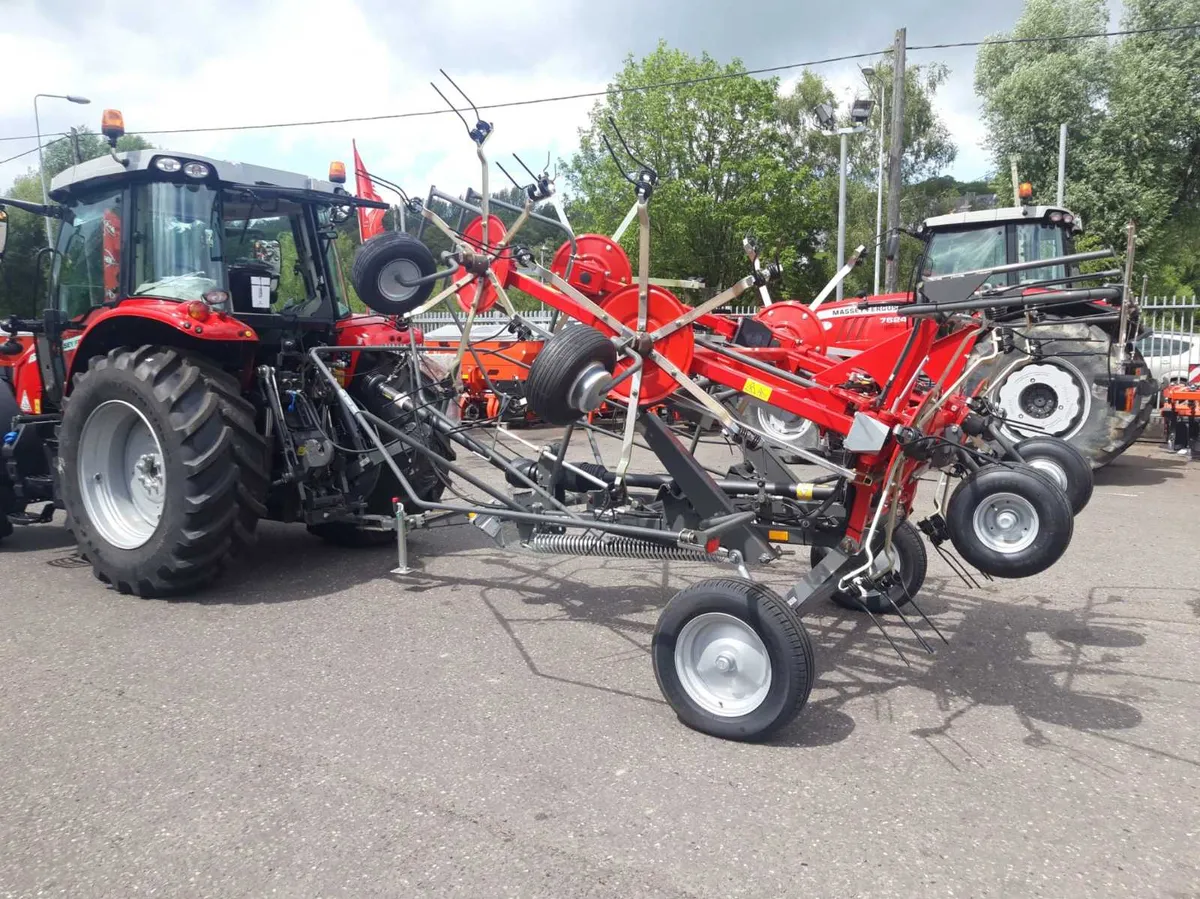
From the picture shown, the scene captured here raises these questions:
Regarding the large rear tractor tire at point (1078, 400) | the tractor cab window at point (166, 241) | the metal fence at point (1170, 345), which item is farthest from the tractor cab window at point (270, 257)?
the metal fence at point (1170, 345)

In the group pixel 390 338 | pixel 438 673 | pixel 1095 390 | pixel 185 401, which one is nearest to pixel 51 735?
pixel 438 673

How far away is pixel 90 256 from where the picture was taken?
5.81 metres

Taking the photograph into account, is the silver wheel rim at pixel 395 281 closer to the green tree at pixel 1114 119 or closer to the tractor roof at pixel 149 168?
the tractor roof at pixel 149 168

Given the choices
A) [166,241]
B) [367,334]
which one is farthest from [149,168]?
[367,334]

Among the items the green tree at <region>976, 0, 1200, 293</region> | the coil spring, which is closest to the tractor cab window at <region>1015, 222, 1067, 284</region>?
the coil spring

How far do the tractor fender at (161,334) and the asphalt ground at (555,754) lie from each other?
4.68ft

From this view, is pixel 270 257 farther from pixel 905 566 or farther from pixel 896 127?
pixel 896 127

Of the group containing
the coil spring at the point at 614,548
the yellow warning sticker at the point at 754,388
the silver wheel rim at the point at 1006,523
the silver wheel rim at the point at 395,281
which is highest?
the silver wheel rim at the point at 395,281

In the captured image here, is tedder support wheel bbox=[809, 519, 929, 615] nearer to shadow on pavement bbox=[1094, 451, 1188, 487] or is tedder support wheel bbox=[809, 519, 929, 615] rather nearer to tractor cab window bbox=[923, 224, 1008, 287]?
shadow on pavement bbox=[1094, 451, 1188, 487]

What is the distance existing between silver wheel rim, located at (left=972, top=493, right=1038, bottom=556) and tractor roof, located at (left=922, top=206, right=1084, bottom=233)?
722 cm

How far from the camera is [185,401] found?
5.07m

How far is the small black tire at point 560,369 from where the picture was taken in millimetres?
3602

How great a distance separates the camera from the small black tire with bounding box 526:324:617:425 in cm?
360

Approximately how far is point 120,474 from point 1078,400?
9.23m
